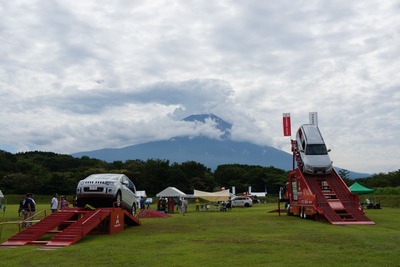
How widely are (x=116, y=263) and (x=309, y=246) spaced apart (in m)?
5.54

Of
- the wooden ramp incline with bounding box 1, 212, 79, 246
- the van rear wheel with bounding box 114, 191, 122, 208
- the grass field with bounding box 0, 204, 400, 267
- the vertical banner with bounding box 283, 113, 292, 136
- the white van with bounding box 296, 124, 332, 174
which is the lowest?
the grass field with bounding box 0, 204, 400, 267

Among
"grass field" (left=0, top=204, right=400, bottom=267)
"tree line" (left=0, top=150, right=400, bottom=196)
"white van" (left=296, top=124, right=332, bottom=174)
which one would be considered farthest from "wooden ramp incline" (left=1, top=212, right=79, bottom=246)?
"tree line" (left=0, top=150, right=400, bottom=196)

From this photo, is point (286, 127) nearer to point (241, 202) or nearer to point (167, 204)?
point (167, 204)

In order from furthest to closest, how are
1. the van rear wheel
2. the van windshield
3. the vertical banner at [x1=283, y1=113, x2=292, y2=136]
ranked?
the vertical banner at [x1=283, y1=113, x2=292, y2=136]
the van windshield
the van rear wheel

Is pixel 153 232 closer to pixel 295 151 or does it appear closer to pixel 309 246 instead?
pixel 309 246

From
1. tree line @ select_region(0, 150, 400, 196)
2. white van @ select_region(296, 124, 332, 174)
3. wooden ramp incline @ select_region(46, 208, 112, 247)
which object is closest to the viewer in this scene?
wooden ramp incline @ select_region(46, 208, 112, 247)

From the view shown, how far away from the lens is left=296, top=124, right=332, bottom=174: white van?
25.3 meters

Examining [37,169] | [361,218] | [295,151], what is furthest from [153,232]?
[37,169]

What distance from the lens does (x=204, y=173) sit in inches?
3777

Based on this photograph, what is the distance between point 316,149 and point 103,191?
45.1 feet

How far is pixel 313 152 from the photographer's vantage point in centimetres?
2581

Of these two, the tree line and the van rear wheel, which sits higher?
the tree line

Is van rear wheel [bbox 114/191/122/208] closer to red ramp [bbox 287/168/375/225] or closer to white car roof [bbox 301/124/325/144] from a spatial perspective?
red ramp [bbox 287/168/375/225]

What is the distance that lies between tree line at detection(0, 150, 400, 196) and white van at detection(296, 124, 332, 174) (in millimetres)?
52802
